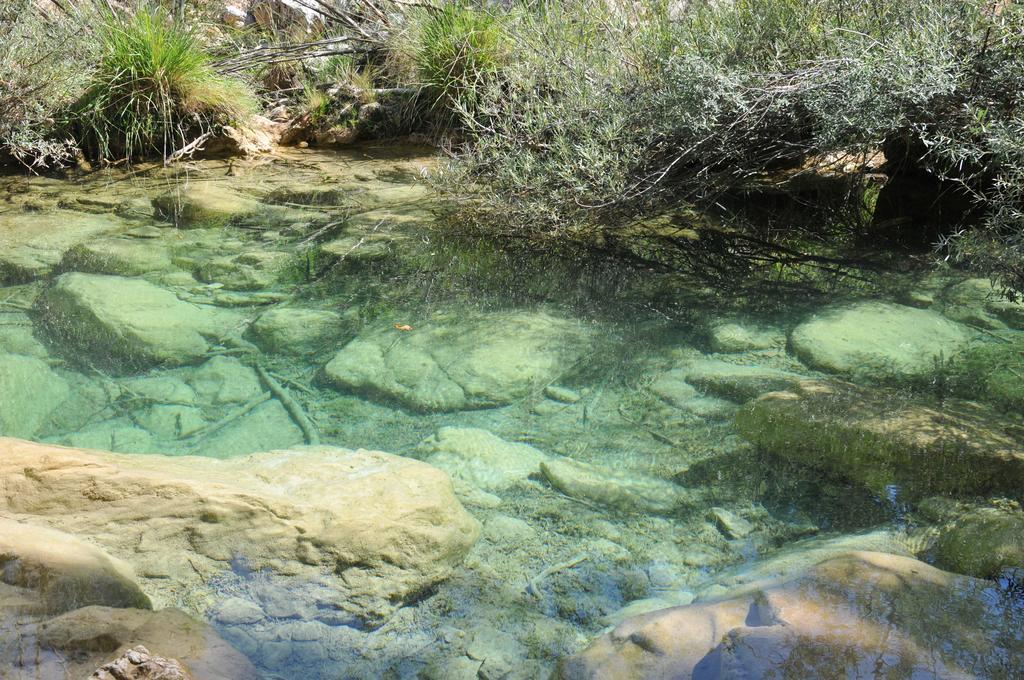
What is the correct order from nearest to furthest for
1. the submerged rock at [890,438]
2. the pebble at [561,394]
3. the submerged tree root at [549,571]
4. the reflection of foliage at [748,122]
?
the submerged tree root at [549,571] → the submerged rock at [890,438] → the pebble at [561,394] → the reflection of foliage at [748,122]

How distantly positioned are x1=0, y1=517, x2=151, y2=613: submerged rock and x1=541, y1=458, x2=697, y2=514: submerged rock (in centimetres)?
151

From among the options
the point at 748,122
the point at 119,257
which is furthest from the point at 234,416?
the point at 748,122

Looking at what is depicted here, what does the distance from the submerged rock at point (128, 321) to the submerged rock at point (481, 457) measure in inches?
61.2

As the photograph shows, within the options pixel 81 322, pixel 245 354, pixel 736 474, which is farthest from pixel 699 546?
pixel 81 322

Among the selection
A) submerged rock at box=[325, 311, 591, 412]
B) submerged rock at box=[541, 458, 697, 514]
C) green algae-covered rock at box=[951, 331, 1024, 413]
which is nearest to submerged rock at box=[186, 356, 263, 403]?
submerged rock at box=[325, 311, 591, 412]

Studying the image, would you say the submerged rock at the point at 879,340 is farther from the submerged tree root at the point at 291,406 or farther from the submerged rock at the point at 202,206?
the submerged rock at the point at 202,206

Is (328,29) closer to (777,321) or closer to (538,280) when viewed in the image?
(538,280)

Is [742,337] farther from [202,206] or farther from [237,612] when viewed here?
[202,206]

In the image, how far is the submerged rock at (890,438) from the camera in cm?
298

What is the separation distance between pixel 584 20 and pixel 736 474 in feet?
15.5

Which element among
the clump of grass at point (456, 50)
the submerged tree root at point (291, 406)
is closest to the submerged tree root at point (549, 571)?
the submerged tree root at point (291, 406)

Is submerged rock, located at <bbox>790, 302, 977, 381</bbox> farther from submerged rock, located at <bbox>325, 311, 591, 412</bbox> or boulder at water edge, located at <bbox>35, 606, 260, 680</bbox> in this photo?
boulder at water edge, located at <bbox>35, 606, 260, 680</bbox>

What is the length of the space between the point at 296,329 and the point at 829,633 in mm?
3307

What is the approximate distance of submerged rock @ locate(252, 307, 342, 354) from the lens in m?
4.38
